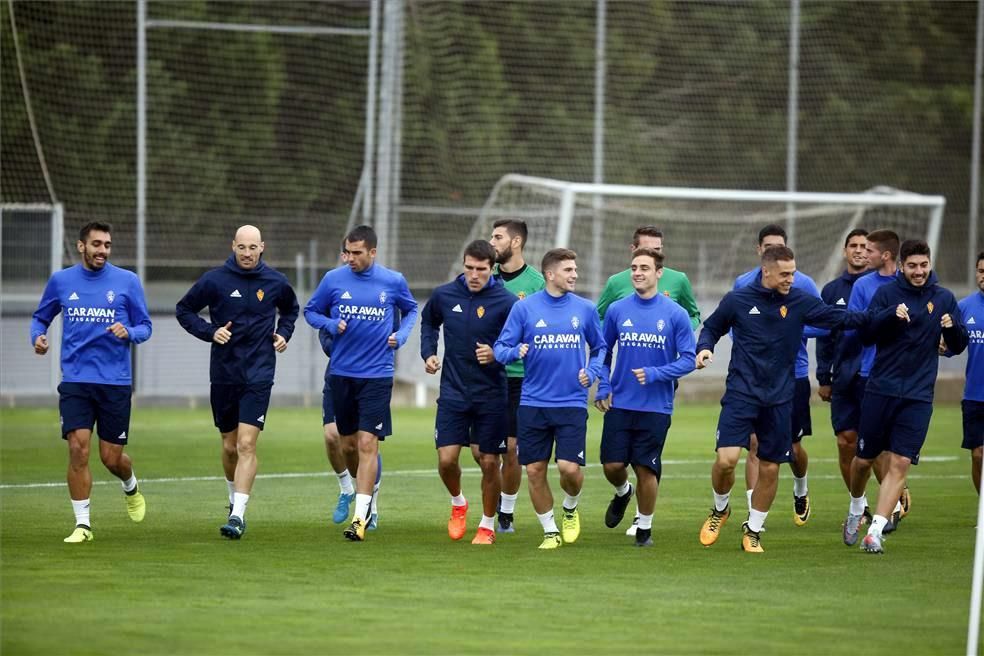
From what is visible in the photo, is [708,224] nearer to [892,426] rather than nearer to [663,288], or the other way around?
[663,288]

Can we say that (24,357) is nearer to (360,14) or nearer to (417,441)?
(417,441)

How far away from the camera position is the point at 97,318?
1248cm

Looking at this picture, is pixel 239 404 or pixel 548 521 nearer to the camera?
pixel 548 521

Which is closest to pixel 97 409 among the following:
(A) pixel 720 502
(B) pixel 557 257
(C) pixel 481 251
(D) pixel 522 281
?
(C) pixel 481 251

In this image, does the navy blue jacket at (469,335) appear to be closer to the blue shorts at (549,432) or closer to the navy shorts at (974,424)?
the blue shorts at (549,432)

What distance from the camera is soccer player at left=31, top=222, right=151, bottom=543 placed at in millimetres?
12367

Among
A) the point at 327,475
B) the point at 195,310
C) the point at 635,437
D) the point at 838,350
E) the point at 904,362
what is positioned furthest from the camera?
the point at 327,475

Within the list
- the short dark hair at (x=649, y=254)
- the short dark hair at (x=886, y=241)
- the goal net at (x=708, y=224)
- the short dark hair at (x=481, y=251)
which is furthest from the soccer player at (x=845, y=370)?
the goal net at (x=708, y=224)

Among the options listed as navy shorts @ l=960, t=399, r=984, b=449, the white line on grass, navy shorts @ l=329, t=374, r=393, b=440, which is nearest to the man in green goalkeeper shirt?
navy shorts @ l=329, t=374, r=393, b=440

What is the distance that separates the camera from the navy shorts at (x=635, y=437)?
1220 centimetres

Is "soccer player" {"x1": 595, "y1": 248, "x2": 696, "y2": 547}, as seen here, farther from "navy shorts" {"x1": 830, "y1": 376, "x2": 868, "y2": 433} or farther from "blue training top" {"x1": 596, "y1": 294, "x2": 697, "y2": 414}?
"navy shorts" {"x1": 830, "y1": 376, "x2": 868, "y2": 433}

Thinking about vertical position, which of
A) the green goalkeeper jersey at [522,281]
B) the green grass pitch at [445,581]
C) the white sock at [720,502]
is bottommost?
the green grass pitch at [445,581]

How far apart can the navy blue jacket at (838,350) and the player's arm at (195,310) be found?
5.18 meters

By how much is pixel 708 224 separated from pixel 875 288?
1946 centimetres
